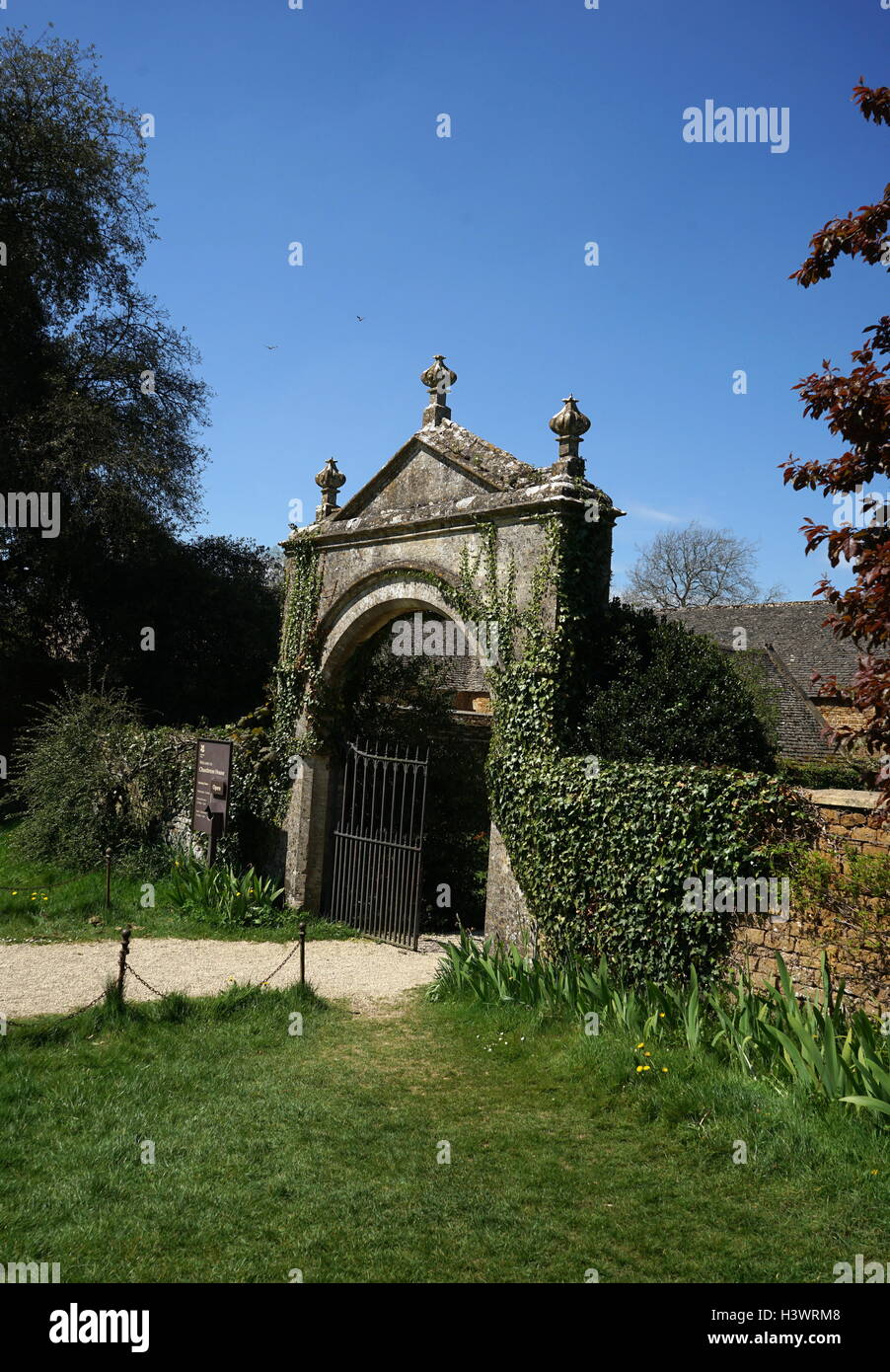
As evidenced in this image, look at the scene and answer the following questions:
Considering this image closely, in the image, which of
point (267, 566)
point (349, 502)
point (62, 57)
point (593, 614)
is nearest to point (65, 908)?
point (349, 502)

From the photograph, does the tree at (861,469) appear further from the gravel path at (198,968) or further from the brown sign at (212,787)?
the brown sign at (212,787)

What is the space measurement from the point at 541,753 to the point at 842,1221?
15.1ft

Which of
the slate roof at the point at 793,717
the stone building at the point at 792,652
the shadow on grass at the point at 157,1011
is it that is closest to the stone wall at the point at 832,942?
the shadow on grass at the point at 157,1011

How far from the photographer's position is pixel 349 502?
11148 millimetres

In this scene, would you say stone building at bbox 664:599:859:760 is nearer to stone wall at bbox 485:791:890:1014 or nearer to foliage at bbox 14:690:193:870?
foliage at bbox 14:690:193:870

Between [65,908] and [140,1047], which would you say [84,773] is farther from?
[140,1047]

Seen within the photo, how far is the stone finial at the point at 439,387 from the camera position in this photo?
402 inches

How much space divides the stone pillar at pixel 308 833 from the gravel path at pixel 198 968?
43.4 inches

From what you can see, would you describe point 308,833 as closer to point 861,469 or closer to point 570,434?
point 570,434

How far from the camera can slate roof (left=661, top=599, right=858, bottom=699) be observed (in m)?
23.1

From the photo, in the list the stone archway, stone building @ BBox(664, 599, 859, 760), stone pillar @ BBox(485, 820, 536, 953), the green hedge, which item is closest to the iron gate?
the stone archway

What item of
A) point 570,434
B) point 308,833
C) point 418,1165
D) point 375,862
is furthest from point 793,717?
point 418,1165

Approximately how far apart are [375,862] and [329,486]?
5.07 meters

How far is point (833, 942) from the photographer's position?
18.7ft
